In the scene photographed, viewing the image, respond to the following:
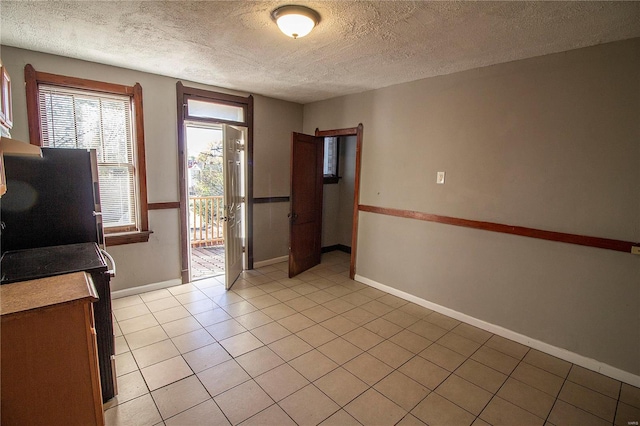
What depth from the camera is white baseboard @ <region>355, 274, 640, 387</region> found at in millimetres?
2336

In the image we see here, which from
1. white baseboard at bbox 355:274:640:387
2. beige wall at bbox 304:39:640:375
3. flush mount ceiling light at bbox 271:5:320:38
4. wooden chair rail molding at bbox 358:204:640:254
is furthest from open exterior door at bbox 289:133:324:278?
flush mount ceiling light at bbox 271:5:320:38

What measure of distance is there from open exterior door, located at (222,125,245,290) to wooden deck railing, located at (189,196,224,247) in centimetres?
167

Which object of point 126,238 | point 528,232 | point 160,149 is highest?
point 160,149

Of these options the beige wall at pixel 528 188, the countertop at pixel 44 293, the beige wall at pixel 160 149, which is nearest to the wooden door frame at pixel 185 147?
the beige wall at pixel 160 149

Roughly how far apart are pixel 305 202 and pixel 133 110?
235 centimetres

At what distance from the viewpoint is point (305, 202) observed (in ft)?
14.6

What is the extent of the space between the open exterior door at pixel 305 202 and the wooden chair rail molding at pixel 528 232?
1217 millimetres

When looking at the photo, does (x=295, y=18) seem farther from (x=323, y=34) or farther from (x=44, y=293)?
(x=44, y=293)

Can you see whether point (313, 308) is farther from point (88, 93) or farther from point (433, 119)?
point (88, 93)

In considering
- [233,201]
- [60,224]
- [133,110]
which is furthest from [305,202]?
[60,224]

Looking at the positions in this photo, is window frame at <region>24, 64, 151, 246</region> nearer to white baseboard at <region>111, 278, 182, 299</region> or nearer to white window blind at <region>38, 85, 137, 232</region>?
white window blind at <region>38, 85, 137, 232</region>

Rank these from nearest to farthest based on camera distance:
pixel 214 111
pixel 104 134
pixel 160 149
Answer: pixel 104 134
pixel 160 149
pixel 214 111

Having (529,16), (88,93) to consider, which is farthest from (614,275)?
(88,93)

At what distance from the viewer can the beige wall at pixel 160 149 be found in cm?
284
